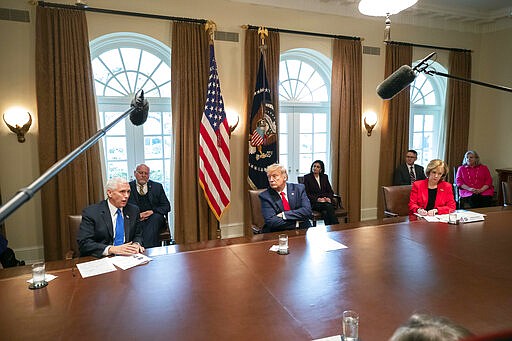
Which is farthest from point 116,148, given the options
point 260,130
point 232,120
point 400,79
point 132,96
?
point 400,79

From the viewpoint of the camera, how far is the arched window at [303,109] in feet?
17.2

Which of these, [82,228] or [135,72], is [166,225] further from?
[135,72]

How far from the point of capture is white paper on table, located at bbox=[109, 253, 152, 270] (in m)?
1.87

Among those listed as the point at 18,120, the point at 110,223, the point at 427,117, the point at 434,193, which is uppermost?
the point at 427,117

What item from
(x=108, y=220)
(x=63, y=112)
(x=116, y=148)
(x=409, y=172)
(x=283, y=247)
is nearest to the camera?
(x=283, y=247)

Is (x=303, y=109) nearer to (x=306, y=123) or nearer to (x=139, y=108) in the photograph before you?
(x=306, y=123)

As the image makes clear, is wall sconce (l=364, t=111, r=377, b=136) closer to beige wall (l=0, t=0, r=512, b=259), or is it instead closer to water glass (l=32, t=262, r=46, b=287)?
beige wall (l=0, t=0, r=512, b=259)

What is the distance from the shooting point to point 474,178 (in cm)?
553

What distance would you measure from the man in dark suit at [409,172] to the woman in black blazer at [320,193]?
1362mm

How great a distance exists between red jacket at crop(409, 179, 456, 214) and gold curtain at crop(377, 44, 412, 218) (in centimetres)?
238

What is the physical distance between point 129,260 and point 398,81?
1.66m

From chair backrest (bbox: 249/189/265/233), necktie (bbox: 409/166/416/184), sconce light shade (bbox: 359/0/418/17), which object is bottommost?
chair backrest (bbox: 249/189/265/233)

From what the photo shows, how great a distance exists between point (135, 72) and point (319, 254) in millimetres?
3540

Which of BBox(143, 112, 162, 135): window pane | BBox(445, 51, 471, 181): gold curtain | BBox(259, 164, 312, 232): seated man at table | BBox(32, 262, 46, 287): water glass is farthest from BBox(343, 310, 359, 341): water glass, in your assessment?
BBox(445, 51, 471, 181): gold curtain
